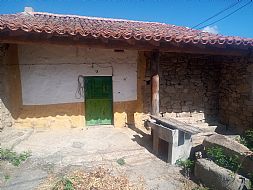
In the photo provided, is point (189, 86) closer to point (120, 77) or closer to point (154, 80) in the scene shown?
point (154, 80)

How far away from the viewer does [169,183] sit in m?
4.55

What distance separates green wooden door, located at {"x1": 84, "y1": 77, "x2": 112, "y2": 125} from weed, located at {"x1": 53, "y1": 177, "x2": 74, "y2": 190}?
361cm

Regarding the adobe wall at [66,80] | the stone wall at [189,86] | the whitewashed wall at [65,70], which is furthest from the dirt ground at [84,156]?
the stone wall at [189,86]

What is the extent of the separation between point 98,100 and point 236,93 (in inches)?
185

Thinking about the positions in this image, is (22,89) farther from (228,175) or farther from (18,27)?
(228,175)

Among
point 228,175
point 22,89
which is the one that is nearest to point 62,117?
point 22,89

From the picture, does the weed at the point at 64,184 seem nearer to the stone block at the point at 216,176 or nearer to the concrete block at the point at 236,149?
the stone block at the point at 216,176

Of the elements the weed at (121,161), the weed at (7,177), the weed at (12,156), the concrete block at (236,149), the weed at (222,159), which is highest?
the concrete block at (236,149)

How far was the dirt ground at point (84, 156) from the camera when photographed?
449cm

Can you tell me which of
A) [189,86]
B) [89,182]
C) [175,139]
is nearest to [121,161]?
[89,182]

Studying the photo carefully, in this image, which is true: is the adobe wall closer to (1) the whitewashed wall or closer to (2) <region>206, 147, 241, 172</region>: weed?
(1) the whitewashed wall

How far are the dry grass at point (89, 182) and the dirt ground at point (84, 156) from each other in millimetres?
175

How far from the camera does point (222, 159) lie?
4.59 meters

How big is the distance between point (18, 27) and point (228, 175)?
202 inches
